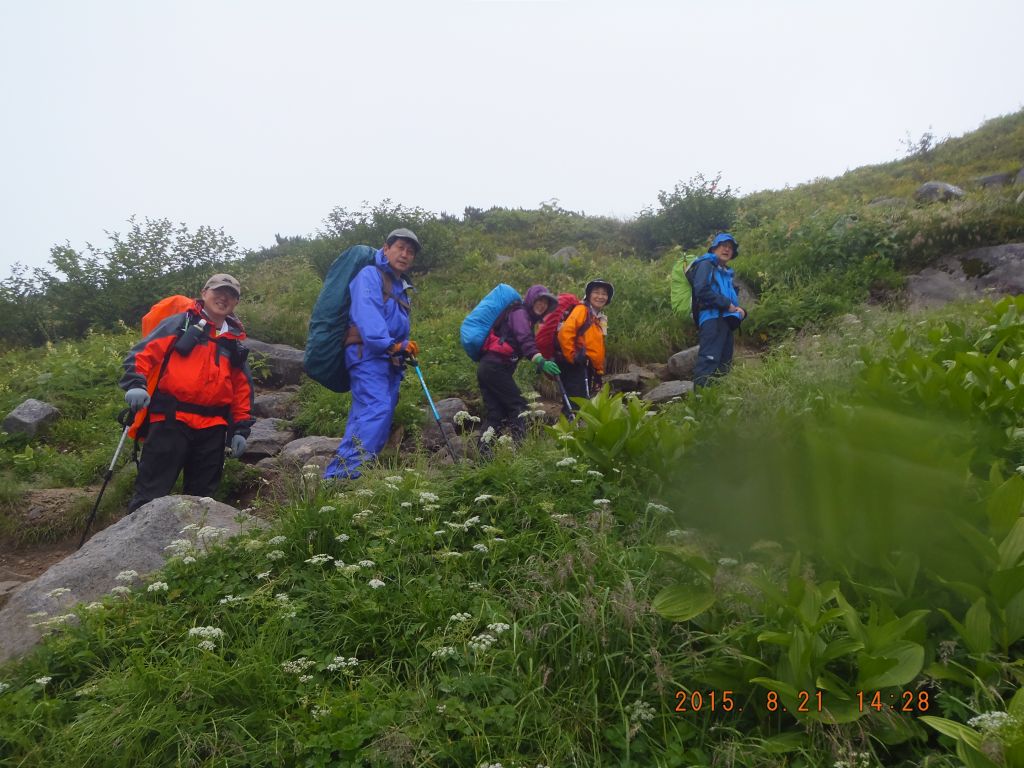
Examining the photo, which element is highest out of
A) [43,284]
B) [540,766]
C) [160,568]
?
[43,284]

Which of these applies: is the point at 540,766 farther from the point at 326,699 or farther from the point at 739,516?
the point at 739,516

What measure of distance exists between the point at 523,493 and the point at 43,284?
13750 millimetres

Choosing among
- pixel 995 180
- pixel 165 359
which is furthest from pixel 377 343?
pixel 995 180

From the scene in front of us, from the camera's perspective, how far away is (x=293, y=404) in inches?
362

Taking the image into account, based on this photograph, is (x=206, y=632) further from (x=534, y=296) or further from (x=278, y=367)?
(x=278, y=367)

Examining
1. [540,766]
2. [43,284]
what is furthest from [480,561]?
[43,284]

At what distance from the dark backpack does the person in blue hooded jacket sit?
3.75 metres

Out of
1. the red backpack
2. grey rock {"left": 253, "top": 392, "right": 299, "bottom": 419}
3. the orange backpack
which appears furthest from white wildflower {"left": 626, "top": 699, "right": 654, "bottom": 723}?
grey rock {"left": 253, "top": 392, "right": 299, "bottom": 419}

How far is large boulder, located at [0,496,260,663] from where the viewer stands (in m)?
3.19

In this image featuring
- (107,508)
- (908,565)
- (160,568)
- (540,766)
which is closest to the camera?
(540,766)

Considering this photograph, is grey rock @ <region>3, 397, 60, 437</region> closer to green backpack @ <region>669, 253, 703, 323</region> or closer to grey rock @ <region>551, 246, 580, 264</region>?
green backpack @ <region>669, 253, 703, 323</region>

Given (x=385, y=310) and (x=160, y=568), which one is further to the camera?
(x=385, y=310)

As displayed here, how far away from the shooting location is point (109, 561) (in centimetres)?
365

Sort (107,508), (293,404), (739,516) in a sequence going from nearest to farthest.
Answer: (739,516) < (107,508) < (293,404)
